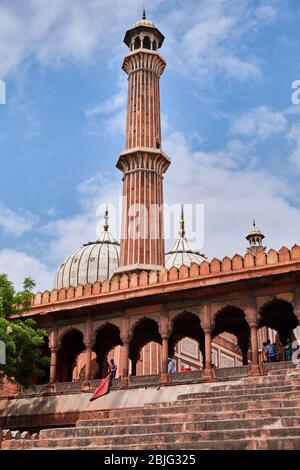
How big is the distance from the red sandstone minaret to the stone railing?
6.24 meters

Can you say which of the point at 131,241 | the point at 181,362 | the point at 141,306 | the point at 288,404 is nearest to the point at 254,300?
the point at 141,306

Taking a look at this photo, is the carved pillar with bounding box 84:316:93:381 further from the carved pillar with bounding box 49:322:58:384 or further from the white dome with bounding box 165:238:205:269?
the white dome with bounding box 165:238:205:269

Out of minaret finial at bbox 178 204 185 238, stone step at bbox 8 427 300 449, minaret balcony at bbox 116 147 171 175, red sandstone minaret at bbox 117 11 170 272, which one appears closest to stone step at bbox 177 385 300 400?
stone step at bbox 8 427 300 449

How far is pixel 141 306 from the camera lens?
15250 mm

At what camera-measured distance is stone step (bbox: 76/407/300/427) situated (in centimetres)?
826

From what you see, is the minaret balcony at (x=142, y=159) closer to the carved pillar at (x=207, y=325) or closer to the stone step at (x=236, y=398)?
the carved pillar at (x=207, y=325)

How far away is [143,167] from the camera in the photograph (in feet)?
77.3

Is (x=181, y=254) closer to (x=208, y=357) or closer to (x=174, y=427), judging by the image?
(x=208, y=357)

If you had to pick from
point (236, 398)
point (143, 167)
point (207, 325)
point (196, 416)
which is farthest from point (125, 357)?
point (143, 167)

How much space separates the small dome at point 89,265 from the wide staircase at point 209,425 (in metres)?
21.5

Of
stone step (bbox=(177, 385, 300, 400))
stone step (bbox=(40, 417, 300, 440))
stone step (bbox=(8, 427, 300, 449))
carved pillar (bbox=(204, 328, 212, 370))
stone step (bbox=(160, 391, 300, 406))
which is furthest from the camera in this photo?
carved pillar (bbox=(204, 328, 212, 370))

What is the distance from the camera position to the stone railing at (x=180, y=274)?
13.7 metres
